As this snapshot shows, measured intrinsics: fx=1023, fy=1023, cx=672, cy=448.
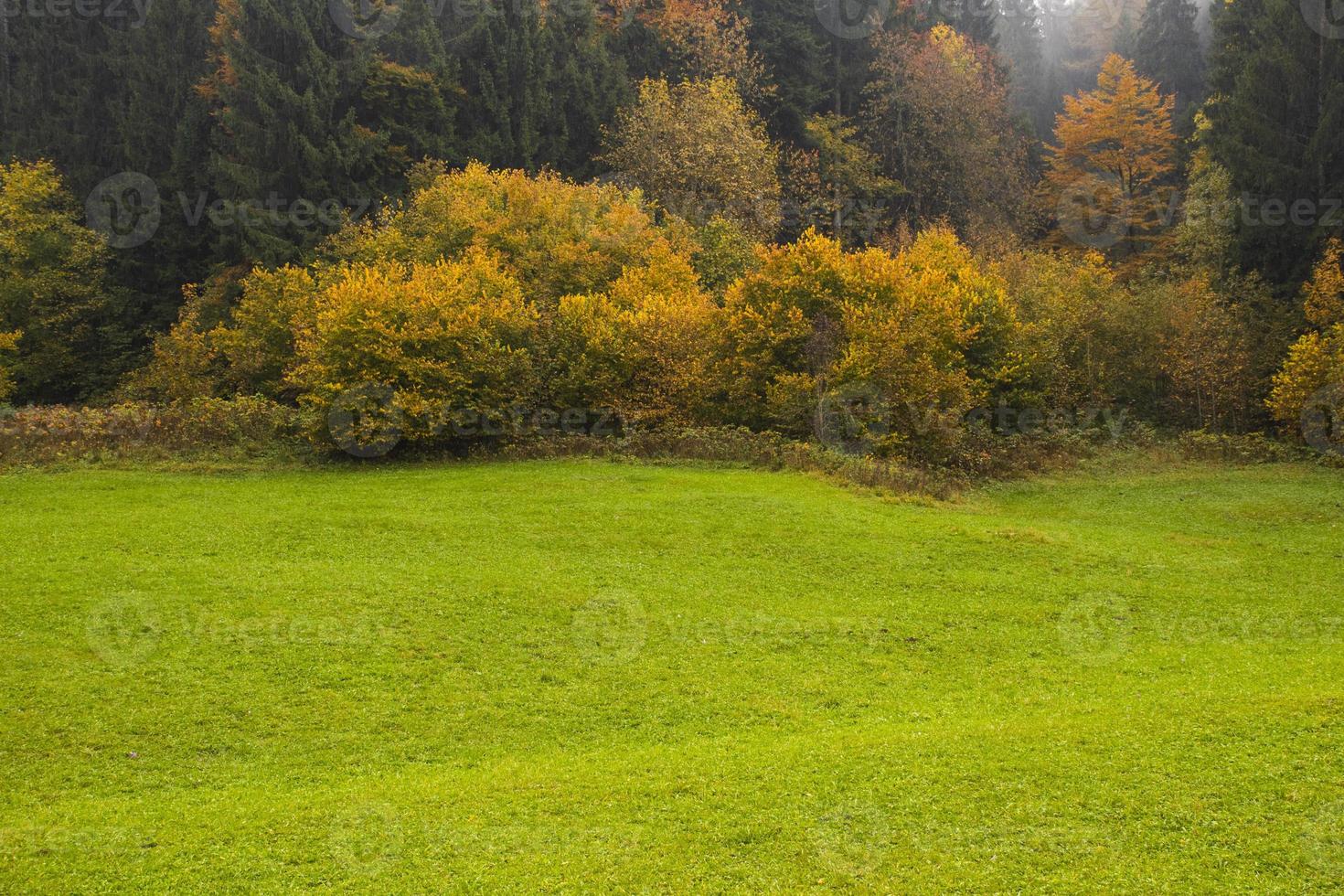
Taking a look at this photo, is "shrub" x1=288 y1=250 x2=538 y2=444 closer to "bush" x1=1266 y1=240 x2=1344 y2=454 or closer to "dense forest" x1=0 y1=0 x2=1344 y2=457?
"dense forest" x1=0 y1=0 x2=1344 y2=457

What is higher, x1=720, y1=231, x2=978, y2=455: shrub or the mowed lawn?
x1=720, y1=231, x2=978, y2=455: shrub

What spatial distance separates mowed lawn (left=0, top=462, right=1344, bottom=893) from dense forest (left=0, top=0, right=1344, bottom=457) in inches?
379

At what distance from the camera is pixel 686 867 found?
891cm

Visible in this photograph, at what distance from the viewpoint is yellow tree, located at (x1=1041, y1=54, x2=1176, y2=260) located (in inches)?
2253

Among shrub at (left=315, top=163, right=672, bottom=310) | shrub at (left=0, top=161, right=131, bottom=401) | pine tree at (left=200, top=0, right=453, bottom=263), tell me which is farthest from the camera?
pine tree at (left=200, top=0, right=453, bottom=263)

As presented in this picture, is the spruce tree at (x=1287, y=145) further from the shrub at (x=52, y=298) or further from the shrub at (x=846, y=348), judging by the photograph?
the shrub at (x=52, y=298)

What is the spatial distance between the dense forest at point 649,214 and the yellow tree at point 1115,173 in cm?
21

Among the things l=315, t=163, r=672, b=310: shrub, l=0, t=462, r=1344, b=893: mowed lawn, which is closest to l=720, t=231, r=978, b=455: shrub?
l=315, t=163, r=672, b=310: shrub

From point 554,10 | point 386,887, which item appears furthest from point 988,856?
point 554,10

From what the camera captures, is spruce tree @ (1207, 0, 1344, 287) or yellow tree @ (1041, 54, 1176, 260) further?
yellow tree @ (1041, 54, 1176, 260)

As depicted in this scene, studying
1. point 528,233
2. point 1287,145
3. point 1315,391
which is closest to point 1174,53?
point 1287,145

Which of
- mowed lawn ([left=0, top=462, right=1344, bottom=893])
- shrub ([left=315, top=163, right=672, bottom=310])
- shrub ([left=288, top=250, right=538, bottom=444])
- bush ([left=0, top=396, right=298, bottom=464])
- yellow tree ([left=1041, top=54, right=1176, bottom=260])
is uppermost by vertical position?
yellow tree ([left=1041, top=54, right=1176, bottom=260])

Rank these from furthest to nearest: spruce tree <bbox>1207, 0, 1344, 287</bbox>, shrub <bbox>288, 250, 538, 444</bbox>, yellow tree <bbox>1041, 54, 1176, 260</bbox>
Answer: yellow tree <bbox>1041, 54, 1176, 260</bbox> → spruce tree <bbox>1207, 0, 1344, 287</bbox> → shrub <bbox>288, 250, 538, 444</bbox>

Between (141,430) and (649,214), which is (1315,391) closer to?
(649,214)
